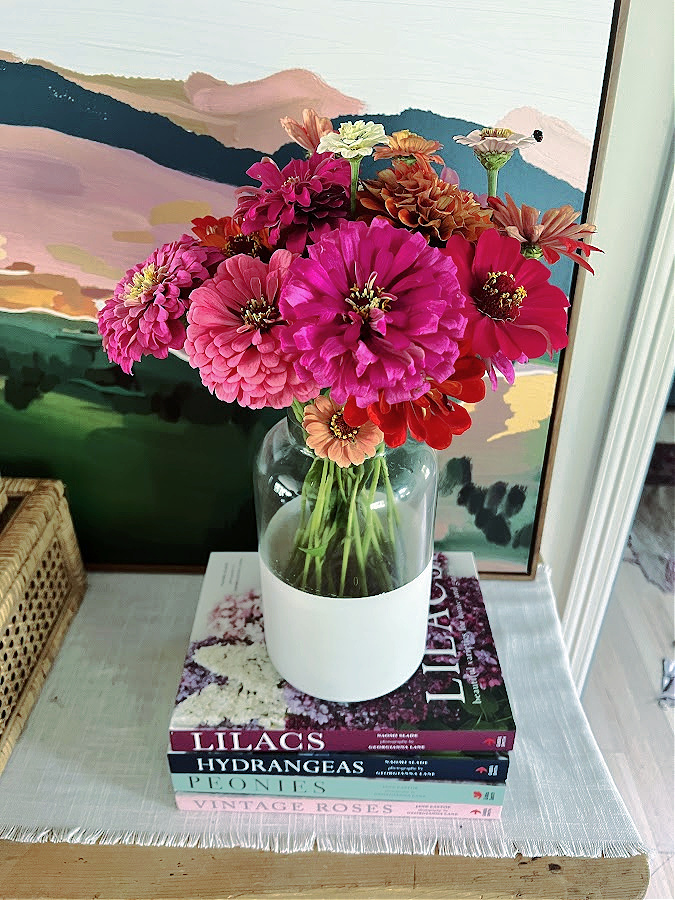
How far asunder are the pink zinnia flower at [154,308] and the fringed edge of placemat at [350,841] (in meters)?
0.44

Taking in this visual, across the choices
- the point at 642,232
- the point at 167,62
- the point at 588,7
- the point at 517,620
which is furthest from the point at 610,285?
the point at 167,62

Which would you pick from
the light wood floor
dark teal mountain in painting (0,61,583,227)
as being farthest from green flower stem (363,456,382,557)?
the light wood floor

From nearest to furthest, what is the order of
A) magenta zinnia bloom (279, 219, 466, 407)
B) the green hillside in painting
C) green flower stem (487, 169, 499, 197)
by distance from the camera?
magenta zinnia bloom (279, 219, 466, 407)
green flower stem (487, 169, 499, 197)
the green hillside in painting

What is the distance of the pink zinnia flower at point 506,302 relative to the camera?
1.49 feet

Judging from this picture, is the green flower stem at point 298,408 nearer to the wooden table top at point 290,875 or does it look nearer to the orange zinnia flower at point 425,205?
the orange zinnia flower at point 425,205

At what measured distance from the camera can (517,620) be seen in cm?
90

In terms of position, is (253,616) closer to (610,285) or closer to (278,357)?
(278,357)


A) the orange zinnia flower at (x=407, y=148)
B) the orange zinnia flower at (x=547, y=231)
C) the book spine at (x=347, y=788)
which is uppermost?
the orange zinnia flower at (x=407, y=148)

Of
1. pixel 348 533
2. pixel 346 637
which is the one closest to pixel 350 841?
pixel 346 637

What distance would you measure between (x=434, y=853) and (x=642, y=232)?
2.23 feet

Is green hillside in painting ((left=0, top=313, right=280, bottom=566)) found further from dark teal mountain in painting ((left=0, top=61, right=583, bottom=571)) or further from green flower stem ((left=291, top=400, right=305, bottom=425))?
green flower stem ((left=291, top=400, right=305, bottom=425))

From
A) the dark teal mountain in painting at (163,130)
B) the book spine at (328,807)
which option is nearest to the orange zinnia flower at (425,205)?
the dark teal mountain in painting at (163,130)

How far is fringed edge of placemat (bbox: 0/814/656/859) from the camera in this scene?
66 cm

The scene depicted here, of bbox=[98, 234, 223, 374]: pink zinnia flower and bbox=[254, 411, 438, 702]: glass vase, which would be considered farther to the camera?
bbox=[254, 411, 438, 702]: glass vase
